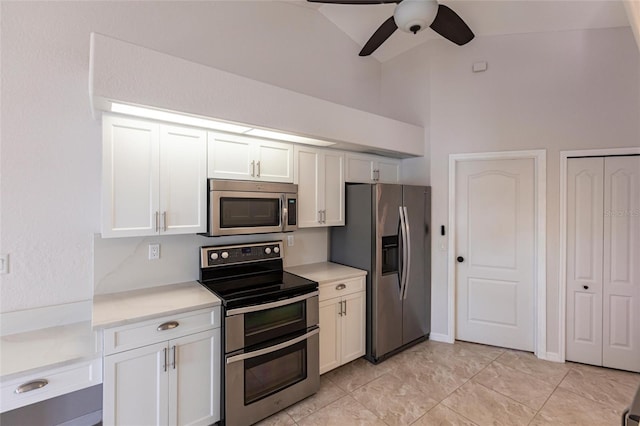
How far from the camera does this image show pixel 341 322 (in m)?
2.83

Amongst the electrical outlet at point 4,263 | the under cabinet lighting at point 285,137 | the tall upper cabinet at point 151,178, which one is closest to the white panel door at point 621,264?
the under cabinet lighting at point 285,137

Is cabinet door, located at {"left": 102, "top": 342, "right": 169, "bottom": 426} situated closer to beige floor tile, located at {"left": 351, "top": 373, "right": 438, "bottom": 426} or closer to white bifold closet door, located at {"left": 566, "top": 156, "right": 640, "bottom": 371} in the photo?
beige floor tile, located at {"left": 351, "top": 373, "right": 438, "bottom": 426}

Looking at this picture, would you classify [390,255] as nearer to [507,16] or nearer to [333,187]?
[333,187]

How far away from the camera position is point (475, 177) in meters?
3.46

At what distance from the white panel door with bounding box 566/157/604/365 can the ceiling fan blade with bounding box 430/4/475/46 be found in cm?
167

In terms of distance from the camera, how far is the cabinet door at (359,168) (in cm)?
326

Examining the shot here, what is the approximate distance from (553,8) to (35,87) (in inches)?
167

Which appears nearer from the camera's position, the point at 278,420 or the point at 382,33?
the point at 278,420

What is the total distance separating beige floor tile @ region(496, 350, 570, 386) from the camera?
2816mm

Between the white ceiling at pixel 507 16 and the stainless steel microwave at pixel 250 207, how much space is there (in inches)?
86.2

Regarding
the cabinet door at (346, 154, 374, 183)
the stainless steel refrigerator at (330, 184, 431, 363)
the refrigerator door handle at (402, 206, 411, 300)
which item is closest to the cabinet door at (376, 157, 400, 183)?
the cabinet door at (346, 154, 374, 183)

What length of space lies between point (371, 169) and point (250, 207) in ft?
5.24

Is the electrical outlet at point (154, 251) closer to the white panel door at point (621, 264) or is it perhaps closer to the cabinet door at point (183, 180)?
the cabinet door at point (183, 180)

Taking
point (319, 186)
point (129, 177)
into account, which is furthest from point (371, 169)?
point (129, 177)
